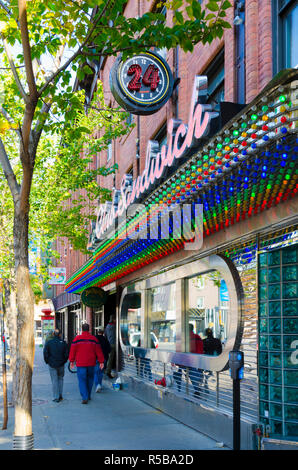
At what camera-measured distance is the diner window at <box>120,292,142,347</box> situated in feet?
56.1

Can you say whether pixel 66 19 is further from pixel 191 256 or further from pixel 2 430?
pixel 2 430

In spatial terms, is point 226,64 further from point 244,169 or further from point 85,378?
point 85,378

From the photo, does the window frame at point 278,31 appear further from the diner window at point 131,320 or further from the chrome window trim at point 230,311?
the diner window at point 131,320

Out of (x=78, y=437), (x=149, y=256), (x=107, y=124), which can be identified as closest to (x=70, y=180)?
(x=107, y=124)

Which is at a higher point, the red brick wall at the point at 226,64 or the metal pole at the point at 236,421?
the red brick wall at the point at 226,64

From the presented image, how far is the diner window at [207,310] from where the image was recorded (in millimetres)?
10312

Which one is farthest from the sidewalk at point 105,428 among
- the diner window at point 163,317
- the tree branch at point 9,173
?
the tree branch at point 9,173

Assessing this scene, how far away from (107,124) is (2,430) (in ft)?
34.9

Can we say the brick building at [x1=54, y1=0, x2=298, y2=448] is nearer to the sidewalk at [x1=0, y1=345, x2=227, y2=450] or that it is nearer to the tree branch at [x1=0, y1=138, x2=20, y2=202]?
the sidewalk at [x1=0, y1=345, x2=227, y2=450]

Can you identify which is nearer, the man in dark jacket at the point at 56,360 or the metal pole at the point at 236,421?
the metal pole at the point at 236,421

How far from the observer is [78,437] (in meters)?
9.85

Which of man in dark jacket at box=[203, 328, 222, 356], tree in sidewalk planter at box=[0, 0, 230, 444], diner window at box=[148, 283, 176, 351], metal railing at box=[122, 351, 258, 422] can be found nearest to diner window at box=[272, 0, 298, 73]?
tree in sidewalk planter at box=[0, 0, 230, 444]

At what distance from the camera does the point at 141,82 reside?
40.0 ft

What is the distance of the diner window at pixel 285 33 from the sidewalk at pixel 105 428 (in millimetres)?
5823
